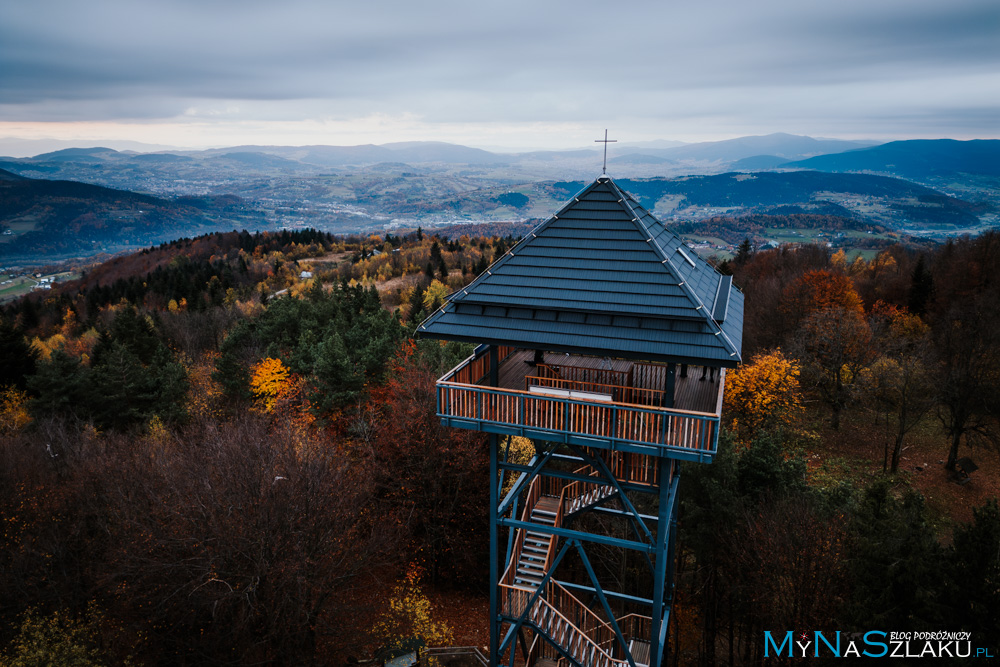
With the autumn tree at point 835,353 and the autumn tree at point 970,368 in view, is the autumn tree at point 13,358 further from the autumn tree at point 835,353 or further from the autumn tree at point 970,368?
the autumn tree at point 970,368

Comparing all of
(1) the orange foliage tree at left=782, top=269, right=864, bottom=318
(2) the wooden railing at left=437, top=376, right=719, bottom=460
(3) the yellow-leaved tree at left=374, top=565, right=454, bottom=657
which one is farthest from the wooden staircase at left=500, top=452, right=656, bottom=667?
(1) the orange foliage tree at left=782, top=269, right=864, bottom=318

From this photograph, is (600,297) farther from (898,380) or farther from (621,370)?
(898,380)

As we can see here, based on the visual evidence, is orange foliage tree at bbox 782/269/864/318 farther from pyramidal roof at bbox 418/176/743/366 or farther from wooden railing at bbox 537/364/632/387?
wooden railing at bbox 537/364/632/387

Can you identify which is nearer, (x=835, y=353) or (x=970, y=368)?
(x=970, y=368)

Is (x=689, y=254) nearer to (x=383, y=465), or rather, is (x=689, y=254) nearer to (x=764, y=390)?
(x=383, y=465)

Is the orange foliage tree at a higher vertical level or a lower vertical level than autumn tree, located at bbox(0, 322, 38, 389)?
higher

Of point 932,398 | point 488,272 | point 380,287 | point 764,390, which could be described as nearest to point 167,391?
point 488,272

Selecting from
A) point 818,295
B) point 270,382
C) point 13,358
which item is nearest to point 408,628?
point 270,382
